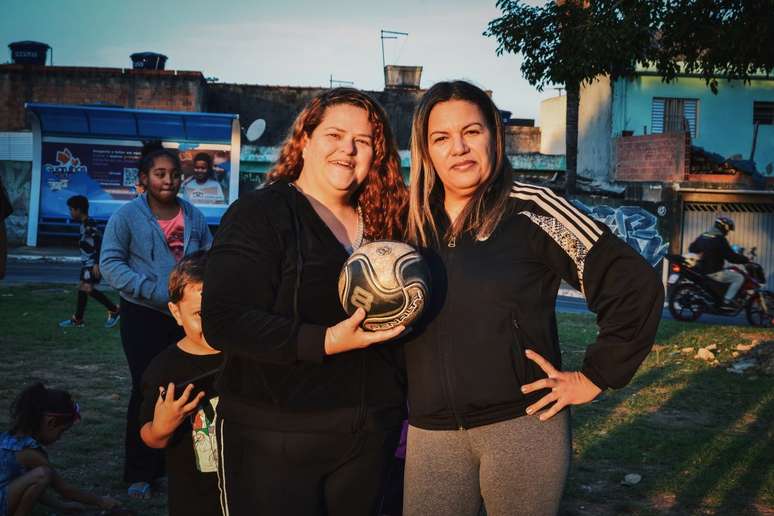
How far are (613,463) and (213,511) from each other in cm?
399

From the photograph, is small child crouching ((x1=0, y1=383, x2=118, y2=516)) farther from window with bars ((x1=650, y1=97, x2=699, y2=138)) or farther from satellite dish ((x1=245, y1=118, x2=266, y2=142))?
window with bars ((x1=650, y1=97, x2=699, y2=138))

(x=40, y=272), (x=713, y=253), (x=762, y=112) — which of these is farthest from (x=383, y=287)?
(x=762, y=112)

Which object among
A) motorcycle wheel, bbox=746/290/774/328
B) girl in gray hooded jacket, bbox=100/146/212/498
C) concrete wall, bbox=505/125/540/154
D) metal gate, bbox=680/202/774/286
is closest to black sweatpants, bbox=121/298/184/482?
girl in gray hooded jacket, bbox=100/146/212/498

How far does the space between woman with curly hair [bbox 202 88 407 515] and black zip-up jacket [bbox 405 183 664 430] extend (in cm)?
20

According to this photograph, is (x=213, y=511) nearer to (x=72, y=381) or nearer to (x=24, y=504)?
(x=24, y=504)

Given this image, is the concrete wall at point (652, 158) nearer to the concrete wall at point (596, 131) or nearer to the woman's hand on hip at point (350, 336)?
the concrete wall at point (596, 131)

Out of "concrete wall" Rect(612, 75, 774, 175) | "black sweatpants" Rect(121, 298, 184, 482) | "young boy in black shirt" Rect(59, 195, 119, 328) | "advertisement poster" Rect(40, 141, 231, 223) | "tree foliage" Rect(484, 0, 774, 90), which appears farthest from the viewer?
"concrete wall" Rect(612, 75, 774, 175)

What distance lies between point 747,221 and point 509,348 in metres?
26.4

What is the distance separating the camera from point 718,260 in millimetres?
16188

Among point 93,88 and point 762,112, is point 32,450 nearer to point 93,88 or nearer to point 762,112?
point 93,88

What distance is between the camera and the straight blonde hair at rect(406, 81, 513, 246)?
3.05m

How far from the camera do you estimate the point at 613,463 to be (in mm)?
6406

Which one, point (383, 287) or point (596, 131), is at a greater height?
point (596, 131)

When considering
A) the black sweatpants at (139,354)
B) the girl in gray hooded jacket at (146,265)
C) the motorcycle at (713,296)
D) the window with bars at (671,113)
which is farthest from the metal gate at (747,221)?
the black sweatpants at (139,354)
